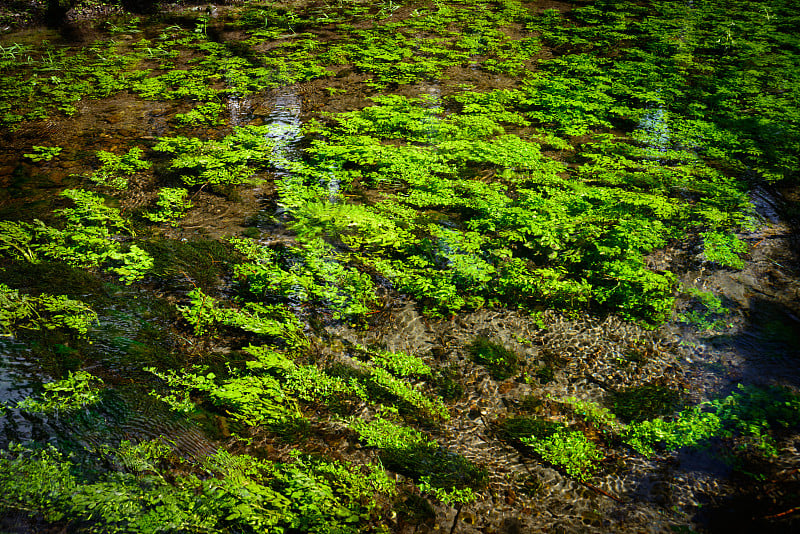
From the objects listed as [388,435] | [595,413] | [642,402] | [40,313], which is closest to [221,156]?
[40,313]

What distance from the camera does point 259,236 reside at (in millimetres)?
4406

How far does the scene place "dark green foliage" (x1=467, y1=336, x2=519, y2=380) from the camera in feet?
10.7

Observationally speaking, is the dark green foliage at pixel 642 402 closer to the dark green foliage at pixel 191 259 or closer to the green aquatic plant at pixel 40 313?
the dark green foliage at pixel 191 259

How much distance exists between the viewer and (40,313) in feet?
10.8

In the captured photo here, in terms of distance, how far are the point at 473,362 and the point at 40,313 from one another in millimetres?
3253

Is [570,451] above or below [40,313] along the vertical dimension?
below

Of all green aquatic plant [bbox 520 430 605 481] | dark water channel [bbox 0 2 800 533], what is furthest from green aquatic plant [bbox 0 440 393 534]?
green aquatic plant [bbox 520 430 605 481]

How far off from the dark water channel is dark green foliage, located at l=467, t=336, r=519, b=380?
5 cm

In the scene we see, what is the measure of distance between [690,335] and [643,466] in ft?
4.44

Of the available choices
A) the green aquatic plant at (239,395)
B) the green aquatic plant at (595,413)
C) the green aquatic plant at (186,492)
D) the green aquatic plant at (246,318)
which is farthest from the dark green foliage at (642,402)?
the green aquatic plant at (246,318)

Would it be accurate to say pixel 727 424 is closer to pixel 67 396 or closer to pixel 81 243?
pixel 67 396

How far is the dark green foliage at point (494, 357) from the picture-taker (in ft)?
10.7

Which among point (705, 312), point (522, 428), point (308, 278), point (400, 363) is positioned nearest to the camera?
point (522, 428)

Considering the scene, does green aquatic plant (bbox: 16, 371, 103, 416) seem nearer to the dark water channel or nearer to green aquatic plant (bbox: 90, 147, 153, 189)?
the dark water channel
